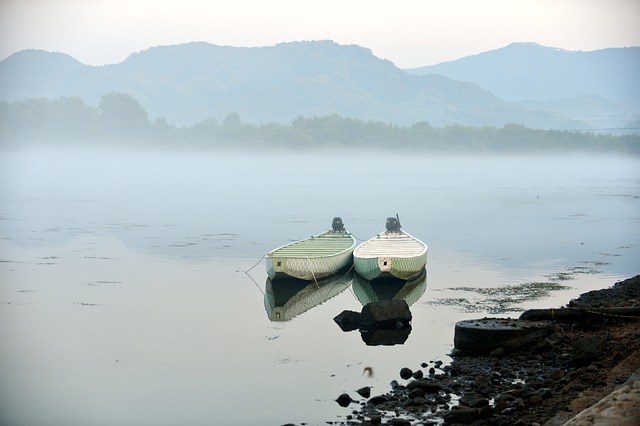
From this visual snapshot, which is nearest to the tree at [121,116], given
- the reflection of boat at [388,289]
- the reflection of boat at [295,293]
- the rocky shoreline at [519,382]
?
the reflection of boat at [295,293]

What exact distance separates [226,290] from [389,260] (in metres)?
4.74

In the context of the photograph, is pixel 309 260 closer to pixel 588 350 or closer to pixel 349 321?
pixel 349 321

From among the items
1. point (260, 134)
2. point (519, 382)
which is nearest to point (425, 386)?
point (519, 382)

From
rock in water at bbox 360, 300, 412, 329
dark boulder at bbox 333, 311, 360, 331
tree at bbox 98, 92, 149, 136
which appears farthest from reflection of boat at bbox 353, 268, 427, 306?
tree at bbox 98, 92, 149, 136

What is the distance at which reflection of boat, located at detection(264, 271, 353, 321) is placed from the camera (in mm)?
24891

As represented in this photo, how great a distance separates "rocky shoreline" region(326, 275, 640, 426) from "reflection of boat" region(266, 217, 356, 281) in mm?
10146

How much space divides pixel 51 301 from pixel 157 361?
8.16 metres

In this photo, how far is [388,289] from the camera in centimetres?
2786

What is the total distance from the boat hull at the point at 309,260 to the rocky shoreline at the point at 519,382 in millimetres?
10144

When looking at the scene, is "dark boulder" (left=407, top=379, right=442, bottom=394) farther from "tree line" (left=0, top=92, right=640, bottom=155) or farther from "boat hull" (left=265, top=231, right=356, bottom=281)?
"tree line" (left=0, top=92, right=640, bottom=155)

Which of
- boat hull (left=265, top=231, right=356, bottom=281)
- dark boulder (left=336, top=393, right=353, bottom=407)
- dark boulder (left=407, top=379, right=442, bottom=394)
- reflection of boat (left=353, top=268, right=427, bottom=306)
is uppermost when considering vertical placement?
boat hull (left=265, top=231, right=356, bottom=281)

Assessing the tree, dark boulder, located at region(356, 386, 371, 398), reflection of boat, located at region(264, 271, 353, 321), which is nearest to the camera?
dark boulder, located at region(356, 386, 371, 398)

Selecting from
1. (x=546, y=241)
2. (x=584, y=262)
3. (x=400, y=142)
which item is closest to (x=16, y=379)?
(x=584, y=262)

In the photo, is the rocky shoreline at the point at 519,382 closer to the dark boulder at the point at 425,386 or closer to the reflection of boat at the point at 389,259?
the dark boulder at the point at 425,386
